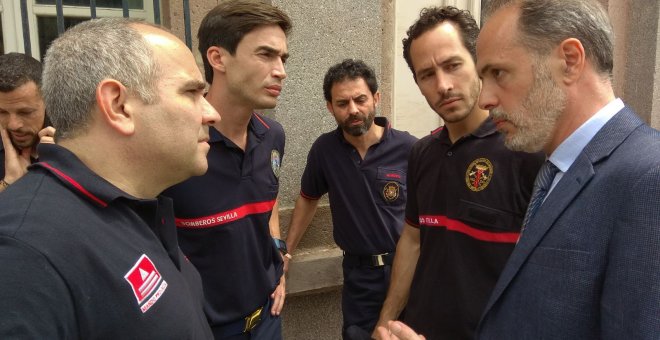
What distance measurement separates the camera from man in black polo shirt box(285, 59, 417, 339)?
10.4 feet

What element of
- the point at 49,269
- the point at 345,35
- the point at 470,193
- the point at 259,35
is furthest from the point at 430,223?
the point at 345,35

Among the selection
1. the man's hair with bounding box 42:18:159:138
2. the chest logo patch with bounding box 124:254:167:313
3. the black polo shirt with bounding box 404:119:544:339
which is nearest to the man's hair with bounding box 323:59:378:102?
the black polo shirt with bounding box 404:119:544:339

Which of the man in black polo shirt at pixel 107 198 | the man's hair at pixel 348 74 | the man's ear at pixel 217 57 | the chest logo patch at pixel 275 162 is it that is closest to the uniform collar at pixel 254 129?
the chest logo patch at pixel 275 162

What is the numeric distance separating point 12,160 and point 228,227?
46.5 inches

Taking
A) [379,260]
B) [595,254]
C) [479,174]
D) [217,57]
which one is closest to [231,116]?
[217,57]

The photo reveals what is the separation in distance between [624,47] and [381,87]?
3.03 metres

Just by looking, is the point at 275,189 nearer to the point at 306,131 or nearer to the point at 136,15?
the point at 306,131

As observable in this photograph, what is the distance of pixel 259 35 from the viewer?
7.99 ft

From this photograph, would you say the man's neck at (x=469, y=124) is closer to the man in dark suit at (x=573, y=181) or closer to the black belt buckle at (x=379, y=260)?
the man in dark suit at (x=573, y=181)

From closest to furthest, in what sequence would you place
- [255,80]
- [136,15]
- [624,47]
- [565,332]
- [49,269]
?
[49,269]
[565,332]
[255,80]
[136,15]
[624,47]

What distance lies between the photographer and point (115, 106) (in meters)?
1.29

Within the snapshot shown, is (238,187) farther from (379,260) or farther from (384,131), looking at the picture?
(384,131)

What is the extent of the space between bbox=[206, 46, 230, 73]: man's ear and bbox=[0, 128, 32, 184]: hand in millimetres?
1055

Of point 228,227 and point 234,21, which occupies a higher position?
point 234,21
